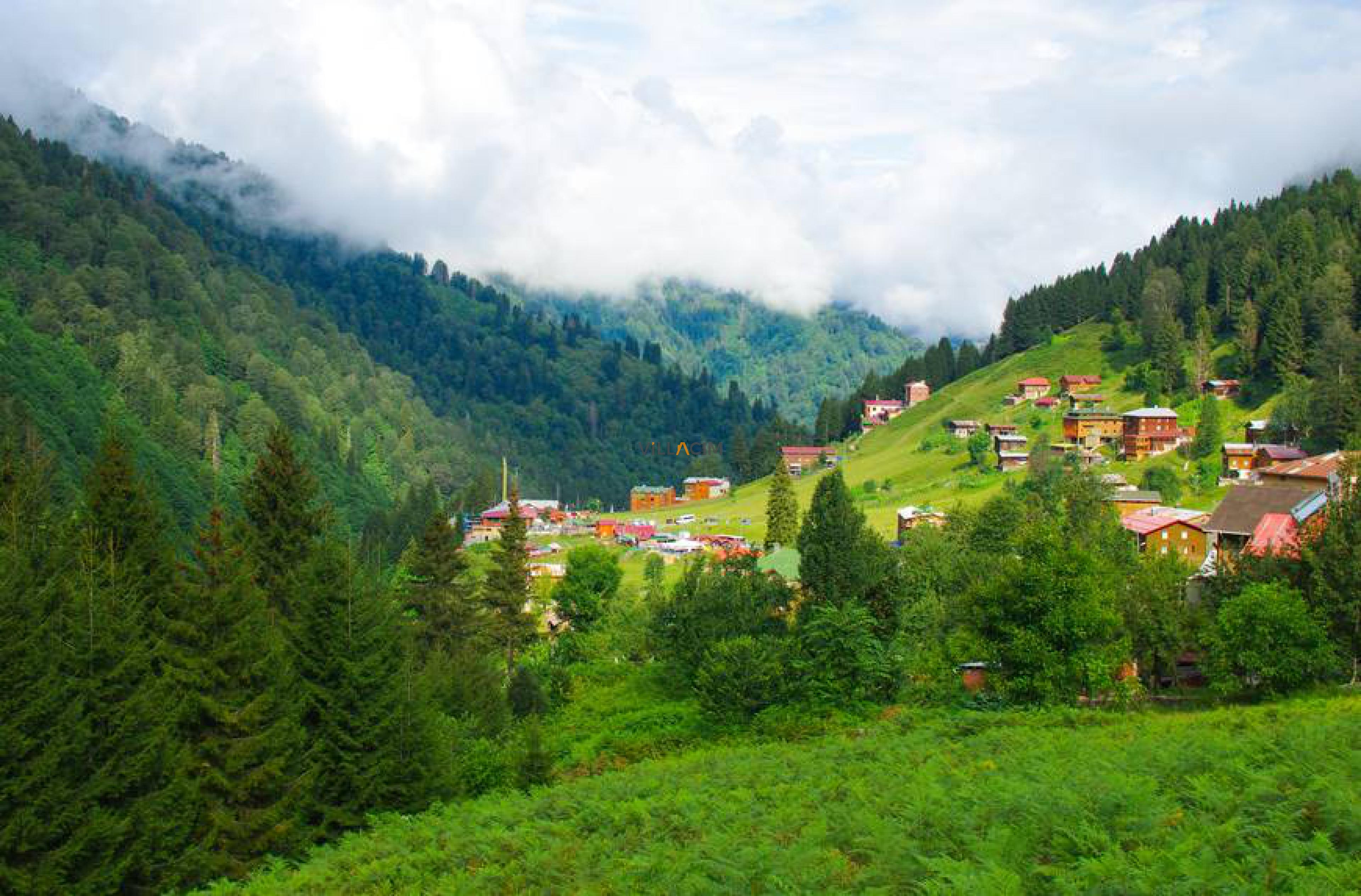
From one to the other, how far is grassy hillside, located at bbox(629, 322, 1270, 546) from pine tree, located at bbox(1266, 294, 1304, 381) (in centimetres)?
463

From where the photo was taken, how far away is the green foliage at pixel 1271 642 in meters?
34.2

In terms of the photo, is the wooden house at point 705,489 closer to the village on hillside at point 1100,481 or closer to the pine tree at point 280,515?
the village on hillside at point 1100,481

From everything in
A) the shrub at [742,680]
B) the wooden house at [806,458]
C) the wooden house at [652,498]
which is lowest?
the shrub at [742,680]

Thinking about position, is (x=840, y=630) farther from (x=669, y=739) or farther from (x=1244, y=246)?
(x=1244, y=246)

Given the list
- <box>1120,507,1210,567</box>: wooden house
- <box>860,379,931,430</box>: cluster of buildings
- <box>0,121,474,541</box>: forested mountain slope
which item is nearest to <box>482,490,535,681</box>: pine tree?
<box>1120,507,1210,567</box>: wooden house

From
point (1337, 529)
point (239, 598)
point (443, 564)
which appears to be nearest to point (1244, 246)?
point (1337, 529)

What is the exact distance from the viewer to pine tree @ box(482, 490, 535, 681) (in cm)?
6038

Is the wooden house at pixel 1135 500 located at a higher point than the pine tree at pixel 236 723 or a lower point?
higher

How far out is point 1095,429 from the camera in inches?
4373

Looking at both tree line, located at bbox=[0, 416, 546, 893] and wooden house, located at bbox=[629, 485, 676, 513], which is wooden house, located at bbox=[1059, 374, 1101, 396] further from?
tree line, located at bbox=[0, 416, 546, 893]

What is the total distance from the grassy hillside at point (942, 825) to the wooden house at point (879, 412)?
145755 millimetres

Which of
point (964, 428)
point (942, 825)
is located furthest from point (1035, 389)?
point (942, 825)

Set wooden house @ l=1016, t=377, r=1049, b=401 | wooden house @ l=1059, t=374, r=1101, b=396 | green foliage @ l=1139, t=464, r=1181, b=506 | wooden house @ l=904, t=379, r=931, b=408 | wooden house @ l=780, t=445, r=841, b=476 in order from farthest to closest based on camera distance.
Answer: wooden house @ l=904, t=379, r=931, b=408, wooden house @ l=780, t=445, r=841, b=476, wooden house @ l=1016, t=377, r=1049, b=401, wooden house @ l=1059, t=374, r=1101, b=396, green foliage @ l=1139, t=464, r=1181, b=506

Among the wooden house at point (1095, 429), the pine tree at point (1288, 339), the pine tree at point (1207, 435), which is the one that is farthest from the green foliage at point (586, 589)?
the pine tree at point (1288, 339)
